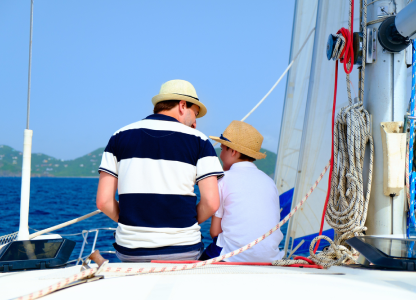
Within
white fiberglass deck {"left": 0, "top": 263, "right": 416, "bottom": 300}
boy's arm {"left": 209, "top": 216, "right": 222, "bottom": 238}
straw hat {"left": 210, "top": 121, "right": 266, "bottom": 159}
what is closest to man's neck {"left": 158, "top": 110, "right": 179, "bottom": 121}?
straw hat {"left": 210, "top": 121, "right": 266, "bottom": 159}

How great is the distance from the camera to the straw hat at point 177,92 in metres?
1.74

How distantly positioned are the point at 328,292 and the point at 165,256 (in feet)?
2.49

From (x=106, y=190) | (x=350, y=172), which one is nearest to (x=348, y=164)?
(x=350, y=172)

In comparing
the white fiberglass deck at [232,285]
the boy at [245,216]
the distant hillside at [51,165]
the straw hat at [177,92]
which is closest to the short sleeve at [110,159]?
the straw hat at [177,92]

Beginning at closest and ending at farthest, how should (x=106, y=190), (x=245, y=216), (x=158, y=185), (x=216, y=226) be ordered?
(x=158, y=185), (x=106, y=190), (x=245, y=216), (x=216, y=226)

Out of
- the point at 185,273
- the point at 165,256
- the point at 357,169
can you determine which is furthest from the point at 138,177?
the point at 357,169

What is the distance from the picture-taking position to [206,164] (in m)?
1.57

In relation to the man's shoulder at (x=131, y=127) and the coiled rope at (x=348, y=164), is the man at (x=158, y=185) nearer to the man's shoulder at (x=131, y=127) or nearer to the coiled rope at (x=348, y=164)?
the man's shoulder at (x=131, y=127)

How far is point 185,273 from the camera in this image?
1.14 meters

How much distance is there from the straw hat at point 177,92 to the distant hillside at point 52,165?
497ft

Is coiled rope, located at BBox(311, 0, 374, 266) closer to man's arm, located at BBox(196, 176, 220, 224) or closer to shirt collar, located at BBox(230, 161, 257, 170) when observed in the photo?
shirt collar, located at BBox(230, 161, 257, 170)

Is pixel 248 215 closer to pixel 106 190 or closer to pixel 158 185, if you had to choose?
pixel 158 185

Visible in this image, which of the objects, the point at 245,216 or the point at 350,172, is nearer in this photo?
the point at 350,172

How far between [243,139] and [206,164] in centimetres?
67
